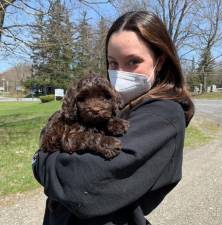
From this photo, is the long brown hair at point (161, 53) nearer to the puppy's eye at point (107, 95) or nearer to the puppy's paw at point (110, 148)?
the puppy's eye at point (107, 95)

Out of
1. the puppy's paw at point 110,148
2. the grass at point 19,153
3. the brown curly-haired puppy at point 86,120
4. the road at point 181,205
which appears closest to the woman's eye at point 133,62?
the brown curly-haired puppy at point 86,120

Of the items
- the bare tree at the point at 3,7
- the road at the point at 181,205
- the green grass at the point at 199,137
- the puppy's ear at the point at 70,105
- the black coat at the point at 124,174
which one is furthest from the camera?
the bare tree at the point at 3,7

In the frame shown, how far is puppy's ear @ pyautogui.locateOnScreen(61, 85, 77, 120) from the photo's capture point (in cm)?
167

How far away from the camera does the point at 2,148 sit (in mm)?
9953

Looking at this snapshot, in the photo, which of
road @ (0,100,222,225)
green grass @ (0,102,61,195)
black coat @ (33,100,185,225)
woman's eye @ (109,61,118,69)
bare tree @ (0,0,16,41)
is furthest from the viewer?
bare tree @ (0,0,16,41)

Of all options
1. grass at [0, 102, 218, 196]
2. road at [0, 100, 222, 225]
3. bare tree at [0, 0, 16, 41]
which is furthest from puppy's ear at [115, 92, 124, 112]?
bare tree at [0, 0, 16, 41]

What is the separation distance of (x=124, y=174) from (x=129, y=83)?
381 millimetres

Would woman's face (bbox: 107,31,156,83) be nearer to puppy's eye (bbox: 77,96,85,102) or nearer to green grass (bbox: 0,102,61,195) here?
puppy's eye (bbox: 77,96,85,102)

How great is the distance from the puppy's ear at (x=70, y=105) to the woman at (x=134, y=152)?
162mm

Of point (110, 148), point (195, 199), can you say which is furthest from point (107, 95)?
point (195, 199)

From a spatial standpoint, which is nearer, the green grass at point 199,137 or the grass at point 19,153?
the grass at point 19,153

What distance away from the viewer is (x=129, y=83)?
1.71 metres

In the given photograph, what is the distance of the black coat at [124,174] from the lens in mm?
1513

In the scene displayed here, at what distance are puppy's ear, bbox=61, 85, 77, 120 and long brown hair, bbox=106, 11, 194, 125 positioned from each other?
0.29 metres
